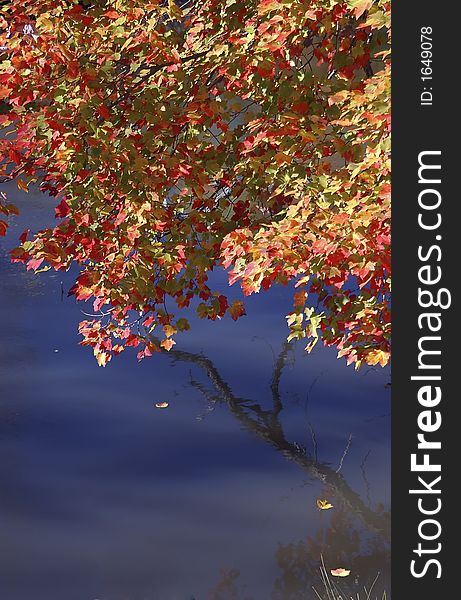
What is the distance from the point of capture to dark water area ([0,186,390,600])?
1002 centimetres

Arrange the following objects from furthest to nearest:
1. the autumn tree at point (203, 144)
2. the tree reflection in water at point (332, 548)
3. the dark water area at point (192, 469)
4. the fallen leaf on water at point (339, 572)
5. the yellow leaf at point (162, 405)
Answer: the yellow leaf at point (162, 405) → the dark water area at point (192, 469) → the fallen leaf on water at point (339, 572) → the tree reflection in water at point (332, 548) → the autumn tree at point (203, 144)

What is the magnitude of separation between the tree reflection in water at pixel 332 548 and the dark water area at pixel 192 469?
2cm

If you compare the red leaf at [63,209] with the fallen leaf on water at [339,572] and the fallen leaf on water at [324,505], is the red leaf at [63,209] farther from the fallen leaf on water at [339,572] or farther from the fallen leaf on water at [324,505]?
the fallen leaf on water at [324,505]

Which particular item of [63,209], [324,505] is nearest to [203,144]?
[63,209]

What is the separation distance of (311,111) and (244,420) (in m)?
9.53

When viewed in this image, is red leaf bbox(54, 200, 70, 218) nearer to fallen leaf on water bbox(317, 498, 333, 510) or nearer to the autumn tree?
the autumn tree

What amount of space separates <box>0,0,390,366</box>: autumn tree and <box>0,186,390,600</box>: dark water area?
3146 mm

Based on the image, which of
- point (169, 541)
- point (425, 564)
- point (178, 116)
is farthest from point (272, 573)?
point (425, 564)

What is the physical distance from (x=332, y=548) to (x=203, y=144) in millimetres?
4833

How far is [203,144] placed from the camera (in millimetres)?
7789

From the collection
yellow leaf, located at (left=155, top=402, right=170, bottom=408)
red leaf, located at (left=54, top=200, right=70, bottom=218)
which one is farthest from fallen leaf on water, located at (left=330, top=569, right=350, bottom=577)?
yellow leaf, located at (left=155, top=402, right=170, bottom=408)

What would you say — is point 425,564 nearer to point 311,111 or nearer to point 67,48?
point 311,111

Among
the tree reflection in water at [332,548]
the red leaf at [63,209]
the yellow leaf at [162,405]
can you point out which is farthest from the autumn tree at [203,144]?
the yellow leaf at [162,405]

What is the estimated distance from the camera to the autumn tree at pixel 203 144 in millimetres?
5867
